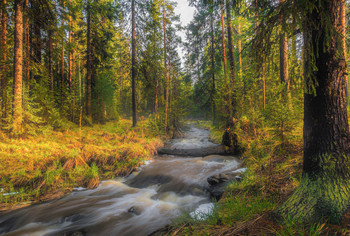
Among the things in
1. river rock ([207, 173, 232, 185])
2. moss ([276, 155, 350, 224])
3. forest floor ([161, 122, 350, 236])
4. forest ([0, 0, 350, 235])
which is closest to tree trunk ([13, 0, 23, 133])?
forest ([0, 0, 350, 235])

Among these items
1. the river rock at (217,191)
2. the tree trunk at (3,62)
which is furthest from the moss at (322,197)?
the tree trunk at (3,62)

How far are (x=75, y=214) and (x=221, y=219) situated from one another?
3.74m

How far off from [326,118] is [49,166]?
7586 mm

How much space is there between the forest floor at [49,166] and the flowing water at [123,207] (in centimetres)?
38

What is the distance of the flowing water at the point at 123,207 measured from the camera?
3627 millimetres

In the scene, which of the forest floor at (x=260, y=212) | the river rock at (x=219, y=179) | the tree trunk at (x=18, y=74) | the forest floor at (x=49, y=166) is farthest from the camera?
the tree trunk at (x=18, y=74)

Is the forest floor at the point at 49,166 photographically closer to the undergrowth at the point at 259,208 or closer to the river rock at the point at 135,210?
the river rock at the point at 135,210

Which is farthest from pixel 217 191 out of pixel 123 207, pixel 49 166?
pixel 49 166

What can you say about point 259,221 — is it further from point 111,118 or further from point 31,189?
point 111,118

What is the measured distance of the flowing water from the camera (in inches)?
143

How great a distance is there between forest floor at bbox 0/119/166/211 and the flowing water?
0.38m

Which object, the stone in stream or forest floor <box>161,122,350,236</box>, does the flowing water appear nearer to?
the stone in stream

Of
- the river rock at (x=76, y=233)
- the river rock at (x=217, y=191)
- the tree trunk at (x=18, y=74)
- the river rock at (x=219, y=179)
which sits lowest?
the river rock at (x=76, y=233)

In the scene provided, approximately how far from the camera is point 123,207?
179 inches
